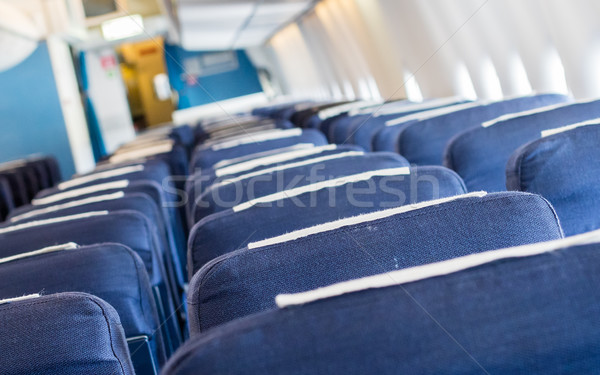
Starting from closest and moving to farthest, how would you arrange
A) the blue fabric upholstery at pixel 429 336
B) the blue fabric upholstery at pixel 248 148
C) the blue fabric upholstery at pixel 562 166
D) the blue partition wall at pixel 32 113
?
the blue fabric upholstery at pixel 429 336 → the blue fabric upholstery at pixel 562 166 → the blue fabric upholstery at pixel 248 148 → the blue partition wall at pixel 32 113

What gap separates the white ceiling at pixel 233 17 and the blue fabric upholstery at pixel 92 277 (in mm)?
7509

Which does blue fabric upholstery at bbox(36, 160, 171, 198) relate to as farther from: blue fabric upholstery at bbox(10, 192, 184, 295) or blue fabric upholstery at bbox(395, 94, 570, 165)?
blue fabric upholstery at bbox(395, 94, 570, 165)

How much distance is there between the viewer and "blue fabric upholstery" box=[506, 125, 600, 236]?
1.73 m

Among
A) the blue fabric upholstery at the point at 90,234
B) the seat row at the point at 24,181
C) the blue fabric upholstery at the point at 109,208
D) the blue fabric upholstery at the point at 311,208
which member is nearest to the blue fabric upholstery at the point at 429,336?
the blue fabric upholstery at the point at 311,208

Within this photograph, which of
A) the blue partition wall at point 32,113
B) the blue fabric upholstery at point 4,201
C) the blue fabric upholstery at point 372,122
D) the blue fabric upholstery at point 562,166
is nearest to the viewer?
the blue fabric upholstery at point 562,166

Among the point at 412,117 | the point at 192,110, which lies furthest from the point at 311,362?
the point at 192,110

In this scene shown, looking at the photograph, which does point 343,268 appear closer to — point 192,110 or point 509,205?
point 509,205

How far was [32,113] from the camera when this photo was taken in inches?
473

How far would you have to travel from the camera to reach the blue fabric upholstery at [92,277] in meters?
1.81

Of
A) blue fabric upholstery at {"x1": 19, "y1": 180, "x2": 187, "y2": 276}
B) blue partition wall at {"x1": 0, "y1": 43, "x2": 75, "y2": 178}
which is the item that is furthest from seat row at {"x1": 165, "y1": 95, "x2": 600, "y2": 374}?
blue partition wall at {"x1": 0, "y1": 43, "x2": 75, "y2": 178}

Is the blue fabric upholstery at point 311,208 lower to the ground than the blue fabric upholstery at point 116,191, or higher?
higher

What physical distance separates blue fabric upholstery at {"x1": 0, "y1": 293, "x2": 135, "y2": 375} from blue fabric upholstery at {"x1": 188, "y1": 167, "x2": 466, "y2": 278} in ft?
1.77

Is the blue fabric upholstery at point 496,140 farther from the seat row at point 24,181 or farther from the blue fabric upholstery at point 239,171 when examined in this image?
the seat row at point 24,181

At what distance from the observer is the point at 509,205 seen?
1268 millimetres
